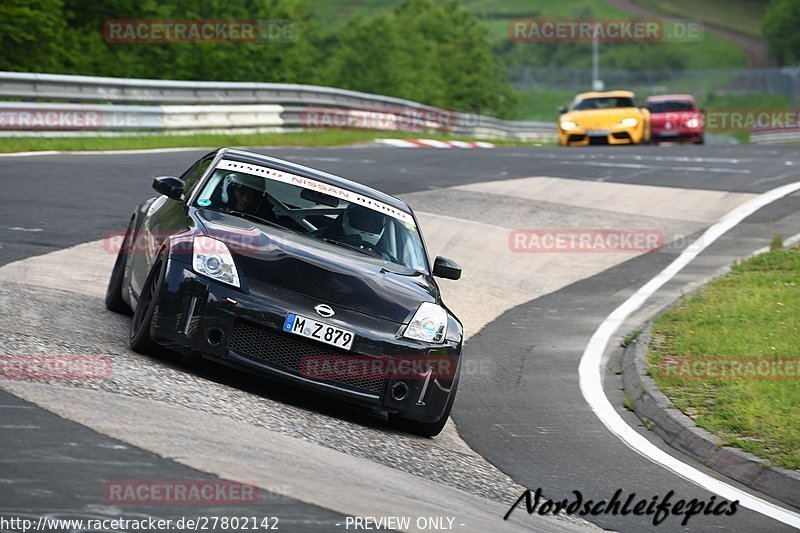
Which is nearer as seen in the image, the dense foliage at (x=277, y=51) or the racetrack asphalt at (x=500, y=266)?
the racetrack asphalt at (x=500, y=266)

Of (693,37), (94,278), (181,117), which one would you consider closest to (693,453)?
(94,278)

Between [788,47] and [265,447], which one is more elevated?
[788,47]

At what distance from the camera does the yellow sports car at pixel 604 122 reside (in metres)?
28.6

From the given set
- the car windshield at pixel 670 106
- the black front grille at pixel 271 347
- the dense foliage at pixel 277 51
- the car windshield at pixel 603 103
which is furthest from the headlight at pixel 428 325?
the dense foliage at pixel 277 51

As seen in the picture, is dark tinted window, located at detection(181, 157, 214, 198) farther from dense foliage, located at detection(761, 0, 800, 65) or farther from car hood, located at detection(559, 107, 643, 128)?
dense foliage, located at detection(761, 0, 800, 65)

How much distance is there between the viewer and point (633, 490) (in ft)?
21.8

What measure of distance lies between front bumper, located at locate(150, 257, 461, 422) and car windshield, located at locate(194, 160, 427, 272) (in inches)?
41.7

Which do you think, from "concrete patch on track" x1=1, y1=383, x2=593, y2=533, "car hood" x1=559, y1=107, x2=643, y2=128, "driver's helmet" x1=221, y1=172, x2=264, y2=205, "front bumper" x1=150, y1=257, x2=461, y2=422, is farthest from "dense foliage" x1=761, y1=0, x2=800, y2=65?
"concrete patch on track" x1=1, y1=383, x2=593, y2=533

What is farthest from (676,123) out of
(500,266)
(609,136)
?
(500,266)

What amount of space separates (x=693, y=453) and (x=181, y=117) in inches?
719

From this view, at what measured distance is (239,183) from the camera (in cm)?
810

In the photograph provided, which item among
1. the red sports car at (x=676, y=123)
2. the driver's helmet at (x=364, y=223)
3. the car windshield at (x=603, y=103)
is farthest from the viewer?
the red sports car at (x=676, y=123)

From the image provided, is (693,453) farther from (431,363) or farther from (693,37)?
(693,37)

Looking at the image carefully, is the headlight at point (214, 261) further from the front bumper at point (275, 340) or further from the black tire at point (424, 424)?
the black tire at point (424, 424)
